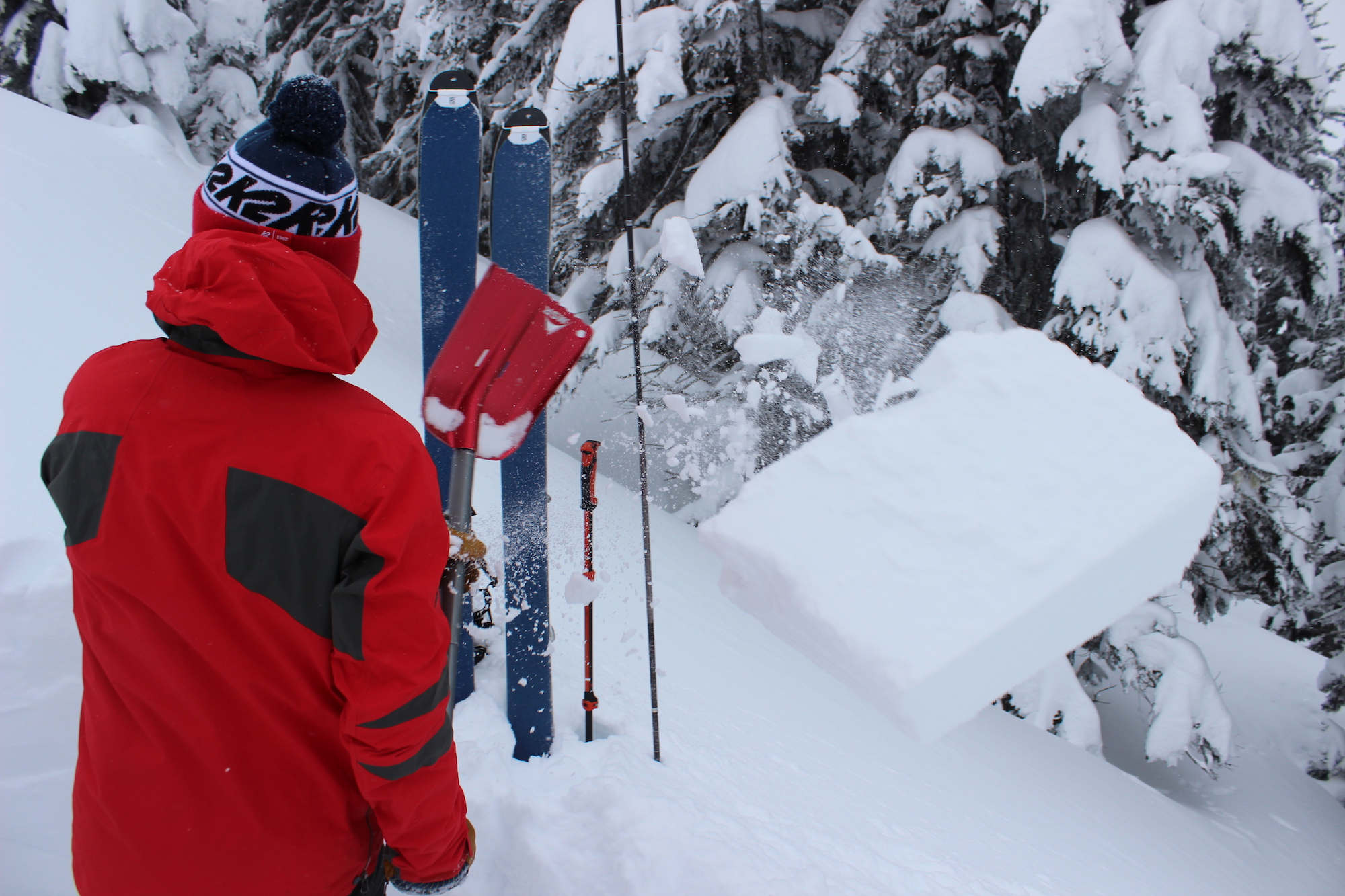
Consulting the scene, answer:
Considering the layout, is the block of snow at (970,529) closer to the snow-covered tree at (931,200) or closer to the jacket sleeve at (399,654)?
the jacket sleeve at (399,654)

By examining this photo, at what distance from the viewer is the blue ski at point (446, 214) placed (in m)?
2.73

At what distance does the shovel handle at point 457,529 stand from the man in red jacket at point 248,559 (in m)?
0.38

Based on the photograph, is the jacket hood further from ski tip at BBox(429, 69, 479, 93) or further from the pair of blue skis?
ski tip at BBox(429, 69, 479, 93)

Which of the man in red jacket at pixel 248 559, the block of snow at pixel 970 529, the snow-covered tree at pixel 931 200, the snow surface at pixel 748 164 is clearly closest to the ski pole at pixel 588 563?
the snow-covered tree at pixel 931 200

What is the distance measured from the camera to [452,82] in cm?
282

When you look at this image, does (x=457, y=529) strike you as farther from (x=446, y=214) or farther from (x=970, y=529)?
(x=446, y=214)

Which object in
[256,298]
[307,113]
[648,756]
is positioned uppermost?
[307,113]

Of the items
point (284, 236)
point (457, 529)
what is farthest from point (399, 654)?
point (284, 236)

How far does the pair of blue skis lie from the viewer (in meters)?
2.73

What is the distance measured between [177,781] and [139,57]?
482 inches

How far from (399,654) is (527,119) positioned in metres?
2.46

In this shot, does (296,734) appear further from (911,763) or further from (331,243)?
(911,763)

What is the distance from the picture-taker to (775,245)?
554 centimetres

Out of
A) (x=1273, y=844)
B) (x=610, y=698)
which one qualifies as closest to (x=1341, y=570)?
(x=1273, y=844)
